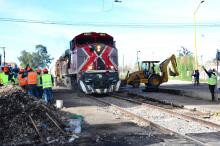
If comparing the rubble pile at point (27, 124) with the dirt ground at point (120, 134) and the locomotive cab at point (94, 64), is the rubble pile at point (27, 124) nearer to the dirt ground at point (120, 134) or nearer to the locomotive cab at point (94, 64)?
the dirt ground at point (120, 134)

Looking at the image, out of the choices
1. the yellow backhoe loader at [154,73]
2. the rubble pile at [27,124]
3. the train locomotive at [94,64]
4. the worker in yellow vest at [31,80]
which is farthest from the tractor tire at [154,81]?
the rubble pile at [27,124]

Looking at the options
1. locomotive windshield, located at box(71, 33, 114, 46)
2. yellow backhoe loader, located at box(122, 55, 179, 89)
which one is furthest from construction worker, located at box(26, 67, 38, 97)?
yellow backhoe loader, located at box(122, 55, 179, 89)

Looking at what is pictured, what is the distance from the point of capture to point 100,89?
2688 centimetres

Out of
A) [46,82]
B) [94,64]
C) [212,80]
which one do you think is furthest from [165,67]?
[46,82]

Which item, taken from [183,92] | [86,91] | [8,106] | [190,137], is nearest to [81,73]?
[86,91]

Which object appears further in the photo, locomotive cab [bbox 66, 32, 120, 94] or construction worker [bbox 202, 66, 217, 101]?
locomotive cab [bbox 66, 32, 120, 94]

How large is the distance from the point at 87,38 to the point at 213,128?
53.7 ft

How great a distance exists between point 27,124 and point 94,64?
51.7 feet

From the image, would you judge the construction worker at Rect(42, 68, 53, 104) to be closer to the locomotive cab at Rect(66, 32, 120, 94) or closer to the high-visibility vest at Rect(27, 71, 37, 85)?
the high-visibility vest at Rect(27, 71, 37, 85)

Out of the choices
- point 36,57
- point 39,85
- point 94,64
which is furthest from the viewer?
point 36,57

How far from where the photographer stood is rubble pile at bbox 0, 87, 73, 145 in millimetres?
10523

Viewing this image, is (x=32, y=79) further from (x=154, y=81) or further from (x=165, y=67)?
(x=154, y=81)

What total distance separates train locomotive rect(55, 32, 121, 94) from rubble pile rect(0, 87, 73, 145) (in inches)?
532

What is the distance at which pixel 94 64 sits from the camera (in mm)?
26828
